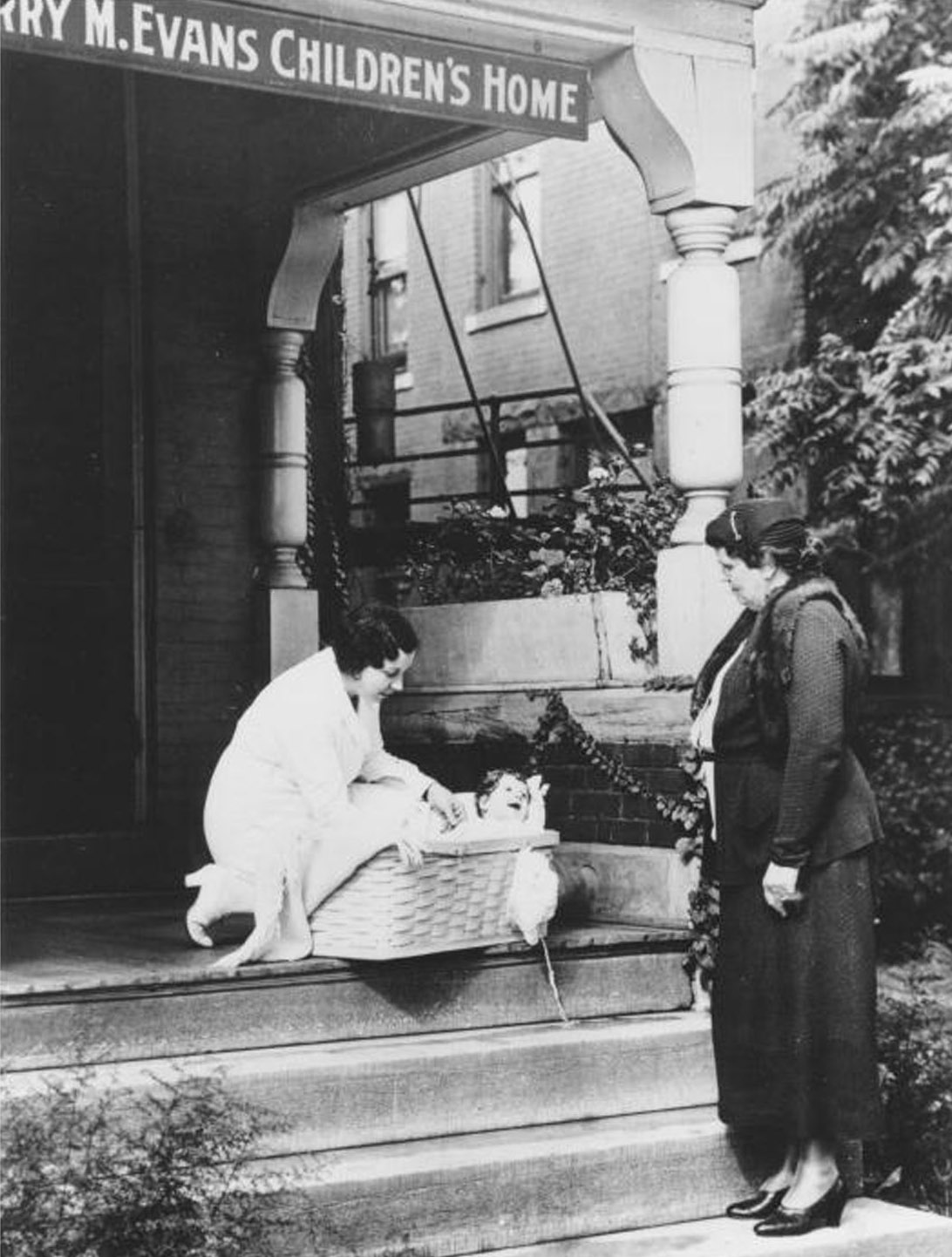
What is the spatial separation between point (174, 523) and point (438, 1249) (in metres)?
4.52

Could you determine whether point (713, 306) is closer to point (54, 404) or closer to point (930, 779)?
point (54, 404)

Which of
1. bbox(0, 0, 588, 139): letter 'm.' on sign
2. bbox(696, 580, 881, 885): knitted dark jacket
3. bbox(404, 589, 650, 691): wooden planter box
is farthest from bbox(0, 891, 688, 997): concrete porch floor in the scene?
bbox(0, 0, 588, 139): letter 'm.' on sign

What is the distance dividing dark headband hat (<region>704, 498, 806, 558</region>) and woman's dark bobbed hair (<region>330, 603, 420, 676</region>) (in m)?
1.14

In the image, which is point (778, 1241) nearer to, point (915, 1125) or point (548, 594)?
point (915, 1125)

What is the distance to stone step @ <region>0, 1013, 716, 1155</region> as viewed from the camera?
18.3ft

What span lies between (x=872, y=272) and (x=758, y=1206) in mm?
7993

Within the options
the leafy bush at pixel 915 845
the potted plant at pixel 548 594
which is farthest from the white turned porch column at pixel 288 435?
the leafy bush at pixel 915 845

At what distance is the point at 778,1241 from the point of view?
18.6 feet

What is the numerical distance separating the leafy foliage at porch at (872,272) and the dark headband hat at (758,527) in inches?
249

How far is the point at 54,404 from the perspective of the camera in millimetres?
8930

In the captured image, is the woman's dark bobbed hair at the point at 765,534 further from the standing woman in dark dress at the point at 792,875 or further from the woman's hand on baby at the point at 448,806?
the woman's hand on baby at the point at 448,806

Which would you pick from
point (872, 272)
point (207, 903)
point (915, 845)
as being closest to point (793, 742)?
point (207, 903)

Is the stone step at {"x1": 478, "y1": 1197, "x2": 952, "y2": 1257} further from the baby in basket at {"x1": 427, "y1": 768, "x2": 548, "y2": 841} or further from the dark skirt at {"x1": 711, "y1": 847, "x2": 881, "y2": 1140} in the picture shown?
the baby in basket at {"x1": 427, "y1": 768, "x2": 548, "y2": 841}

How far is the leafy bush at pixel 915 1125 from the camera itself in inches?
259
